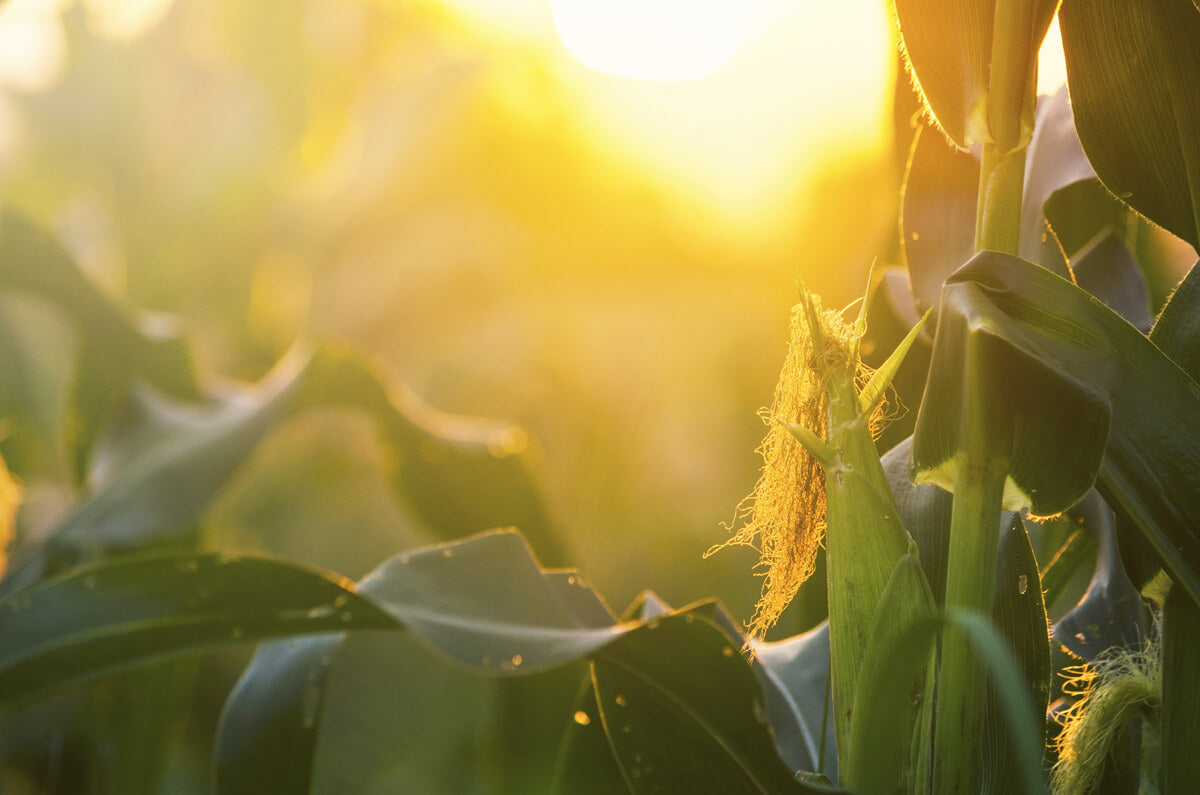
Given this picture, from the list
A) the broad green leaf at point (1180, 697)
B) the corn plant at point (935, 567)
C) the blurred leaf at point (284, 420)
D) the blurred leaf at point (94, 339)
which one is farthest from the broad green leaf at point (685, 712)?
the blurred leaf at point (94, 339)

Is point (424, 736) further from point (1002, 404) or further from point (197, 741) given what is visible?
point (1002, 404)

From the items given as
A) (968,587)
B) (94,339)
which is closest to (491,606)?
(968,587)

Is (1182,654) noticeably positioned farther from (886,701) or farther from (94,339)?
(94,339)

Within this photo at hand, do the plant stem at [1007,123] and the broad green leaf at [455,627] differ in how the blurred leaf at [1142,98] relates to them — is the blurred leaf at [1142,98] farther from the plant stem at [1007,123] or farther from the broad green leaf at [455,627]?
the broad green leaf at [455,627]

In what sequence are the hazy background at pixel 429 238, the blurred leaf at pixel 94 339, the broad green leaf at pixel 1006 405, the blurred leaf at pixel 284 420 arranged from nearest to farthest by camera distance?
1. the broad green leaf at pixel 1006 405
2. the blurred leaf at pixel 284 420
3. the blurred leaf at pixel 94 339
4. the hazy background at pixel 429 238

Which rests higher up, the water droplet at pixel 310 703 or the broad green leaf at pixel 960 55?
the broad green leaf at pixel 960 55
